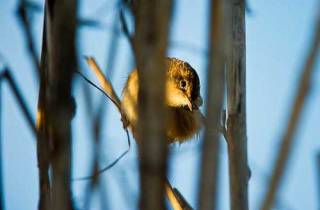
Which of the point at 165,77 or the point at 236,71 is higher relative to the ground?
the point at 165,77

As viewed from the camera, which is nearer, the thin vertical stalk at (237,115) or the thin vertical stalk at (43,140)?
the thin vertical stalk at (43,140)

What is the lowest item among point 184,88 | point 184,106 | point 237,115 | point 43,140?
point 184,106

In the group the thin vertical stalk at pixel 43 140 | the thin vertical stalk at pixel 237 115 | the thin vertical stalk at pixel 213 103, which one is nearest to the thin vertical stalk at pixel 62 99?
the thin vertical stalk at pixel 43 140

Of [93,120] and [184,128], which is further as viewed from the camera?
[184,128]

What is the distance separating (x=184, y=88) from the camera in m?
Result: 5.74

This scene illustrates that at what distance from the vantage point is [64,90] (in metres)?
1.19

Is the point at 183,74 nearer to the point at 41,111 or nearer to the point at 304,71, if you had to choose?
the point at 41,111

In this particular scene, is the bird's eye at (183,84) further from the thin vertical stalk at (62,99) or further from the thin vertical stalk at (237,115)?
the thin vertical stalk at (62,99)

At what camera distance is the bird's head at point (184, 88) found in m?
5.52

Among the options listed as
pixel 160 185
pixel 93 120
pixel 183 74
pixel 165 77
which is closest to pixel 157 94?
pixel 165 77

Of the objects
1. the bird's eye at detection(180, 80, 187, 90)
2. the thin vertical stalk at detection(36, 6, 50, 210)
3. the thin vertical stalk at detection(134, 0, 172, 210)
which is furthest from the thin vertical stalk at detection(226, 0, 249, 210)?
the bird's eye at detection(180, 80, 187, 90)

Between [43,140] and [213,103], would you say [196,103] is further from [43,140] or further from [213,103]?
[213,103]

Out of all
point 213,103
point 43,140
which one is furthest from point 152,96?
point 43,140

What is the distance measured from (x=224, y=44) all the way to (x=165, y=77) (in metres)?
0.15
